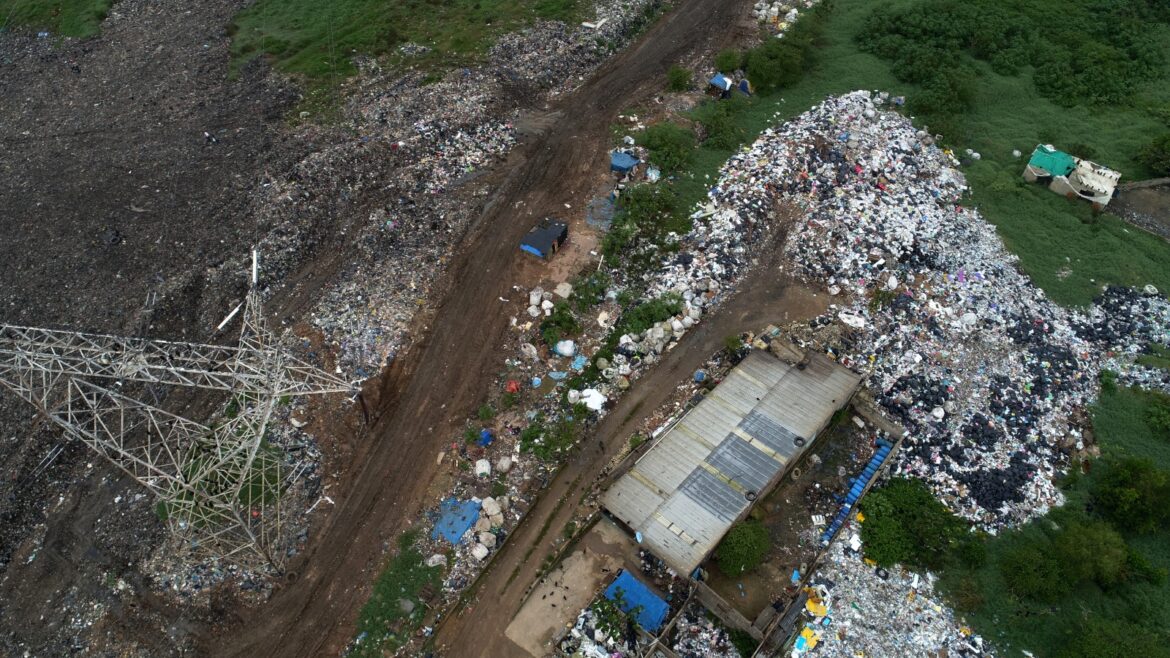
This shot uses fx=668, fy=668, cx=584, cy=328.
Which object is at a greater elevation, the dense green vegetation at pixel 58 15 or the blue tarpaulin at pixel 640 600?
the dense green vegetation at pixel 58 15

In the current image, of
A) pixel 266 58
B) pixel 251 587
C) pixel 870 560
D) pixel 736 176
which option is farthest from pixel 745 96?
pixel 251 587

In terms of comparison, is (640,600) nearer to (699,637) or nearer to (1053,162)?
(699,637)

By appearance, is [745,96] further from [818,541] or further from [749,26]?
Result: [818,541]

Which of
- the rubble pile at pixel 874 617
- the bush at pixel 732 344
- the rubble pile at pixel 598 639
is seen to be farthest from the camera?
the bush at pixel 732 344

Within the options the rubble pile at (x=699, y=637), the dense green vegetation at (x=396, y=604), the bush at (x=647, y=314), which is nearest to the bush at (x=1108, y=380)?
the bush at (x=647, y=314)

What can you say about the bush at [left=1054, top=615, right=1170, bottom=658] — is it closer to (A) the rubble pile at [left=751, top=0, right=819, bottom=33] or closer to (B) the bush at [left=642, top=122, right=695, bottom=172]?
(B) the bush at [left=642, top=122, right=695, bottom=172]

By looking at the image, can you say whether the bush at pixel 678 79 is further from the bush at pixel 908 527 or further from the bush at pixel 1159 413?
the bush at pixel 1159 413
